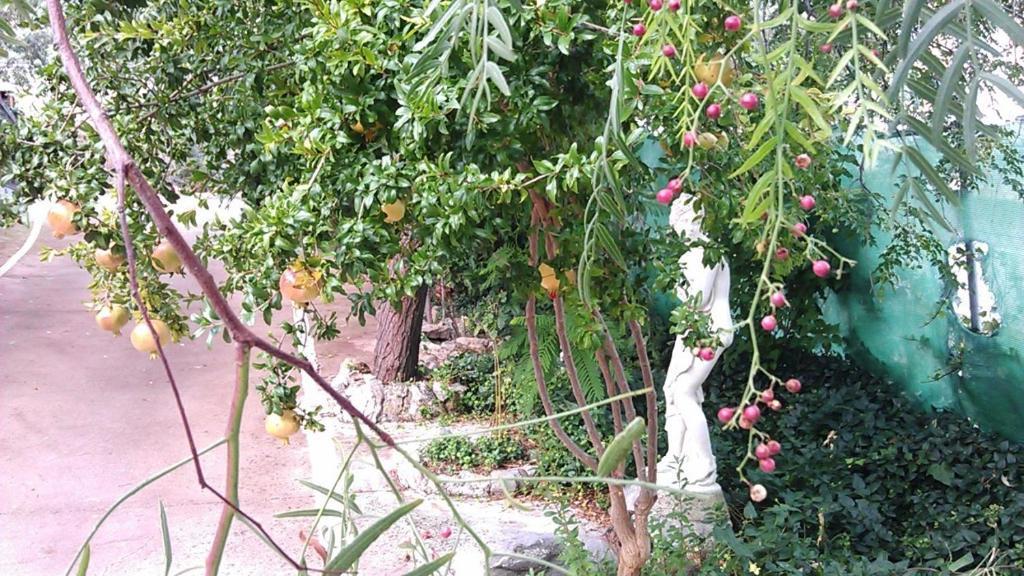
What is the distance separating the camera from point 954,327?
3.16 metres

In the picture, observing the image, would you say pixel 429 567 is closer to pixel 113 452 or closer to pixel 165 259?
pixel 165 259

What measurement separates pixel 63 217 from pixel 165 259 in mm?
119

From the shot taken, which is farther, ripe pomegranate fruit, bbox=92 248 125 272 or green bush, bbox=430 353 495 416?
green bush, bbox=430 353 495 416

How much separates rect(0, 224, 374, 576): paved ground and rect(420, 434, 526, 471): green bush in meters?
0.56

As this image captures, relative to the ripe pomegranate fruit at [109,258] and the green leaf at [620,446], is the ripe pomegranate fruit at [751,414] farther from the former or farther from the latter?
the ripe pomegranate fruit at [109,258]

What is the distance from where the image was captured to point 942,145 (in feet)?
1.74

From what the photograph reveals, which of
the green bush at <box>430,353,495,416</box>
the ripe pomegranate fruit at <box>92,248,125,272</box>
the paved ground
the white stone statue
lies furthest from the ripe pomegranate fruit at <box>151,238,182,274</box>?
the green bush at <box>430,353,495,416</box>

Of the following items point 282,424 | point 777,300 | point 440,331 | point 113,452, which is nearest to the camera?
point 777,300

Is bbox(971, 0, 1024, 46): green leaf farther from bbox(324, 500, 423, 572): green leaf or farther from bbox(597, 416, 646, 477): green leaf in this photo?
bbox(324, 500, 423, 572): green leaf

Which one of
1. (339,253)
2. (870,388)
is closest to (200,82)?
(339,253)

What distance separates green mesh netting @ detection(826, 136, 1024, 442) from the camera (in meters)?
2.91

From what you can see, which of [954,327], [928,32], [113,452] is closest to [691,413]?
[954,327]

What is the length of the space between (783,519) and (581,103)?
Result: 1764 millimetres

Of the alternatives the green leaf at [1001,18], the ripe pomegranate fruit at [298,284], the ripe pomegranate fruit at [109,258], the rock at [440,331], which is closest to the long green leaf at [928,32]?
the green leaf at [1001,18]
